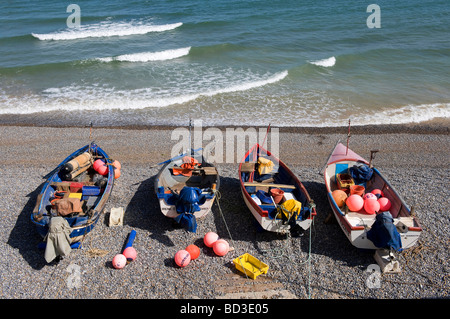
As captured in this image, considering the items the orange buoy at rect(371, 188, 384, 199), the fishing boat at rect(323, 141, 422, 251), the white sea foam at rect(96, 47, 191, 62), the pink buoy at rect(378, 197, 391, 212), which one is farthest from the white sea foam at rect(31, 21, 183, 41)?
the pink buoy at rect(378, 197, 391, 212)

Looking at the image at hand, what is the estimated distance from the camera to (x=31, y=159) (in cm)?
1440

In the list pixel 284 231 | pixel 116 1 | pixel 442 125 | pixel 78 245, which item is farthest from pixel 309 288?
pixel 116 1

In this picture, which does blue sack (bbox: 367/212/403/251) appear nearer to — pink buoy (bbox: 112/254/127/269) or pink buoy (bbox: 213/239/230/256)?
pink buoy (bbox: 213/239/230/256)

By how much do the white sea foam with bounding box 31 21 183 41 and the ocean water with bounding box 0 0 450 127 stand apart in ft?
0.34

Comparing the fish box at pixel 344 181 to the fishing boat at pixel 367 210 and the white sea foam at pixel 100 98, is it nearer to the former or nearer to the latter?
the fishing boat at pixel 367 210

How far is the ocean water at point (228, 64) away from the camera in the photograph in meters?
19.4

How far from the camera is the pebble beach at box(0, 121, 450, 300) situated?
8.46 m

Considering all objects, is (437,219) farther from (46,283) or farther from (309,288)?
(46,283)

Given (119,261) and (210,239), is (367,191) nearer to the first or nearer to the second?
(210,239)

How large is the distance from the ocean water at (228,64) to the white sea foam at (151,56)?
0.07m

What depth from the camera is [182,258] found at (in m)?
8.87
